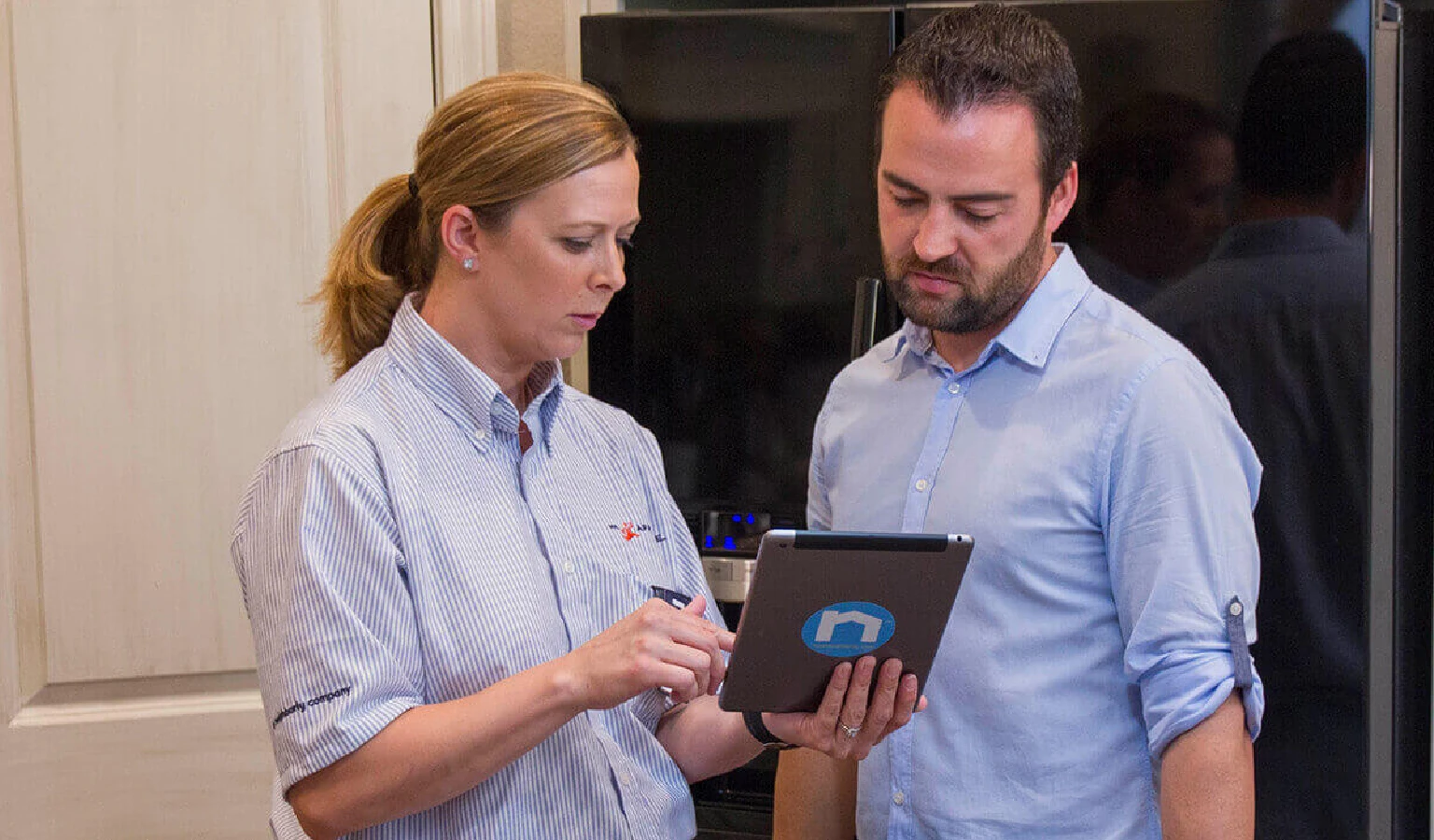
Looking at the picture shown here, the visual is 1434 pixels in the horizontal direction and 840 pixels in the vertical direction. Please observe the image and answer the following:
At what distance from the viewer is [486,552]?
1201mm

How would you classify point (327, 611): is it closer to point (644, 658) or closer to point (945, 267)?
point (644, 658)

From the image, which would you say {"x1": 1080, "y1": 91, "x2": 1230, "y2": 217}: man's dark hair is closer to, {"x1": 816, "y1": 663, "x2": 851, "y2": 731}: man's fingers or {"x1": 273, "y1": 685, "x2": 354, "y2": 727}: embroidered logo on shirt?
{"x1": 816, "y1": 663, "x2": 851, "y2": 731}: man's fingers

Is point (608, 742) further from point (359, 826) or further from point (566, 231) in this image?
point (566, 231)

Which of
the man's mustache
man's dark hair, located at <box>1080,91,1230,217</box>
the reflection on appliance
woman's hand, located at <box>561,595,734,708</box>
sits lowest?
the reflection on appliance

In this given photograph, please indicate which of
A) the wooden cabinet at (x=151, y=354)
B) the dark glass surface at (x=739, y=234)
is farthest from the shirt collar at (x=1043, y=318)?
the wooden cabinet at (x=151, y=354)

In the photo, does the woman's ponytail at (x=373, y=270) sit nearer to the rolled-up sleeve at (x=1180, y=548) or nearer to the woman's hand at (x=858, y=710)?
the woman's hand at (x=858, y=710)

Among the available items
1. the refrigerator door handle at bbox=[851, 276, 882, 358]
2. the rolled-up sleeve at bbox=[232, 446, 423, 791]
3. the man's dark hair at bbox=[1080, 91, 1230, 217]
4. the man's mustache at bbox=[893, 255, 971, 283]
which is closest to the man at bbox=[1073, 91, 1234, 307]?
the man's dark hair at bbox=[1080, 91, 1230, 217]

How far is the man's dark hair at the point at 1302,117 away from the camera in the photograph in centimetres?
172

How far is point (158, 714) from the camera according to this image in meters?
2.05

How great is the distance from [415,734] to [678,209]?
1096 mm

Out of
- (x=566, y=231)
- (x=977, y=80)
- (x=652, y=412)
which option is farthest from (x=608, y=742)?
(x=652, y=412)

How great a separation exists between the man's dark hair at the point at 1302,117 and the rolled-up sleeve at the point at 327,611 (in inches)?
46.5

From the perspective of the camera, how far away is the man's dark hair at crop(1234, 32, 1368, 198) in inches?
67.9

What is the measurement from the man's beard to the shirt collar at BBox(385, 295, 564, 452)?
0.37 meters
